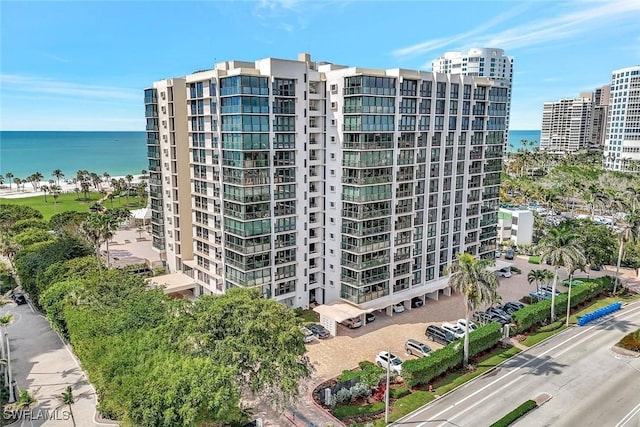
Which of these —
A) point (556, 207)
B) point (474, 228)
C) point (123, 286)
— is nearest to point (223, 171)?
point (123, 286)

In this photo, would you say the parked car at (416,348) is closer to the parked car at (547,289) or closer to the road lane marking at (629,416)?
the road lane marking at (629,416)

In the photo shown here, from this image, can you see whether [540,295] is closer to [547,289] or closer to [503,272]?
[547,289]

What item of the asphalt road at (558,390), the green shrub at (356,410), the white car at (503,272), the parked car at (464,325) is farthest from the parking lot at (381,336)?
the asphalt road at (558,390)

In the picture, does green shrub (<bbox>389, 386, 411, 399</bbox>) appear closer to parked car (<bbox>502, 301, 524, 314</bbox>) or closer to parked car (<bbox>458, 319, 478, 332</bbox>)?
parked car (<bbox>458, 319, 478, 332</bbox>)

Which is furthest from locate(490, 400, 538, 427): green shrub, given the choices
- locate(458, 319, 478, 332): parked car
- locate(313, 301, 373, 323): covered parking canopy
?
locate(313, 301, 373, 323): covered parking canopy

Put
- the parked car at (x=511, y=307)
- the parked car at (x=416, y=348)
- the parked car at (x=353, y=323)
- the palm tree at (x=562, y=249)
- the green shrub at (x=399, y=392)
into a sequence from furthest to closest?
the parked car at (x=511, y=307) → the parked car at (x=353, y=323) → the palm tree at (x=562, y=249) → the parked car at (x=416, y=348) → the green shrub at (x=399, y=392)

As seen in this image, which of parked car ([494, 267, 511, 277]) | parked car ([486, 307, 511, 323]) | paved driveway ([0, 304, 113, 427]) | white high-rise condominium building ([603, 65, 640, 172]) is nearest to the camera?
paved driveway ([0, 304, 113, 427])
